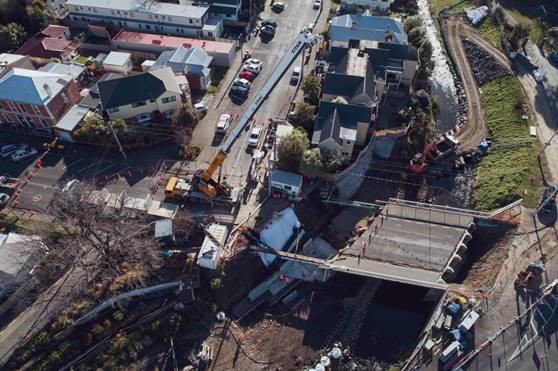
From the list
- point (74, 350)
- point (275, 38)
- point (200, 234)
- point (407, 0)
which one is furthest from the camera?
point (407, 0)

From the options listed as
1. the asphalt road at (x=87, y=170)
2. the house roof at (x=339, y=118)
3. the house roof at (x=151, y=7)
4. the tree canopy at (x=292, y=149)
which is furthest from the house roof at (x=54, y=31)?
the house roof at (x=339, y=118)

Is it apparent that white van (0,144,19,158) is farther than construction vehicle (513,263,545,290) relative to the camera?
Yes

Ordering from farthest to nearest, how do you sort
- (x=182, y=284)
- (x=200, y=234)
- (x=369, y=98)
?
(x=369, y=98) < (x=200, y=234) < (x=182, y=284)

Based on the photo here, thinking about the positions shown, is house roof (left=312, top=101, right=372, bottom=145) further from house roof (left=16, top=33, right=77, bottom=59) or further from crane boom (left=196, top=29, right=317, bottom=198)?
house roof (left=16, top=33, right=77, bottom=59)

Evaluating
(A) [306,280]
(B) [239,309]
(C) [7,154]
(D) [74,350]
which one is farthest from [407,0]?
(D) [74,350]

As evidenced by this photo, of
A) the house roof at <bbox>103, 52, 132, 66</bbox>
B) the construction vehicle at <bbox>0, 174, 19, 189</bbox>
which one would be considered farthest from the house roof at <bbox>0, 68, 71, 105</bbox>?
the house roof at <bbox>103, 52, 132, 66</bbox>

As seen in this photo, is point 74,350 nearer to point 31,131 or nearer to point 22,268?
point 22,268
